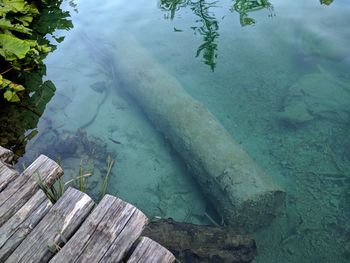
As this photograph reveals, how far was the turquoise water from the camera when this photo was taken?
4.54m

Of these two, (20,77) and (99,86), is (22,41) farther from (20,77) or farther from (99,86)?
(99,86)

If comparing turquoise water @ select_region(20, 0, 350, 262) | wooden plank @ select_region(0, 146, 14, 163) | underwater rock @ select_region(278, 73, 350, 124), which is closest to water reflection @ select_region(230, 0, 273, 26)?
turquoise water @ select_region(20, 0, 350, 262)

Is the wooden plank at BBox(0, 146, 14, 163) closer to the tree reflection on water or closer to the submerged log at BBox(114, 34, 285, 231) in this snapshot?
the submerged log at BBox(114, 34, 285, 231)

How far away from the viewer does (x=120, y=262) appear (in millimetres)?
2584

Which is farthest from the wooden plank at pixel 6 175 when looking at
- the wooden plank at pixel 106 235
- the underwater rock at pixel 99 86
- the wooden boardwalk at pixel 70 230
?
the underwater rock at pixel 99 86

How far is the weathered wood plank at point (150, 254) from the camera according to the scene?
8.33 ft

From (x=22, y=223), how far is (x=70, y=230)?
1.44ft

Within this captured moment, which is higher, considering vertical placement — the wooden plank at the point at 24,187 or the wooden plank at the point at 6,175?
the wooden plank at the point at 6,175

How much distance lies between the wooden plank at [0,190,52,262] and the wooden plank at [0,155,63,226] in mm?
66

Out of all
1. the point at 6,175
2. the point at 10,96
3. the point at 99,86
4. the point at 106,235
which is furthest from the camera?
the point at 99,86

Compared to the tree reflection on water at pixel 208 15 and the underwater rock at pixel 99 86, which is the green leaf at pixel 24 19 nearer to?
the underwater rock at pixel 99 86

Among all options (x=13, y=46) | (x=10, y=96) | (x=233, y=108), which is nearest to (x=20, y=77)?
(x=13, y=46)

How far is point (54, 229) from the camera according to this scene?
2.79 meters

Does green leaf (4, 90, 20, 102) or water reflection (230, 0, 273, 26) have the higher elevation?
green leaf (4, 90, 20, 102)
